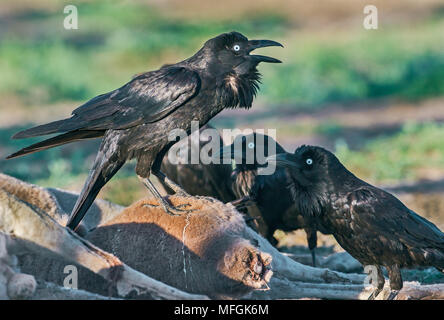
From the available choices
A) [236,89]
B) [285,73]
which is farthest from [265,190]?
[285,73]

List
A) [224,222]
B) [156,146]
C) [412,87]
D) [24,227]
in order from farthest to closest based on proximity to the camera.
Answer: [412,87]
[156,146]
[224,222]
[24,227]

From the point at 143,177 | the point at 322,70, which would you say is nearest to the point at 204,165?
the point at 143,177

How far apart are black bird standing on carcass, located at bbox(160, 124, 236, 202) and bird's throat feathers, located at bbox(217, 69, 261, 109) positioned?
244cm

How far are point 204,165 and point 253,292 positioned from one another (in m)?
3.01

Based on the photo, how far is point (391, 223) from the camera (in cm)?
521

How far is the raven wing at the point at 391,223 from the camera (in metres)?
5.18

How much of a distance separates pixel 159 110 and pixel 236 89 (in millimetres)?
500

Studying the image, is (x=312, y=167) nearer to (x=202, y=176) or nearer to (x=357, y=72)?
(x=202, y=176)

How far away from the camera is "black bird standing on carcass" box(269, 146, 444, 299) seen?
17.0 feet

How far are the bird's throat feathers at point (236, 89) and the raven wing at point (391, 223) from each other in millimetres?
900

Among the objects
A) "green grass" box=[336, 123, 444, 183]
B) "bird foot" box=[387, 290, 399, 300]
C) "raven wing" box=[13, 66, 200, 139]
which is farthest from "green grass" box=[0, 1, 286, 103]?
"bird foot" box=[387, 290, 399, 300]

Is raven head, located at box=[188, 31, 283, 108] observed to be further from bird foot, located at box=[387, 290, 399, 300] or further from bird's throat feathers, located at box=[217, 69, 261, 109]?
bird foot, located at box=[387, 290, 399, 300]

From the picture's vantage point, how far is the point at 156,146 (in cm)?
537

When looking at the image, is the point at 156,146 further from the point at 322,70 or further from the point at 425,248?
the point at 322,70
